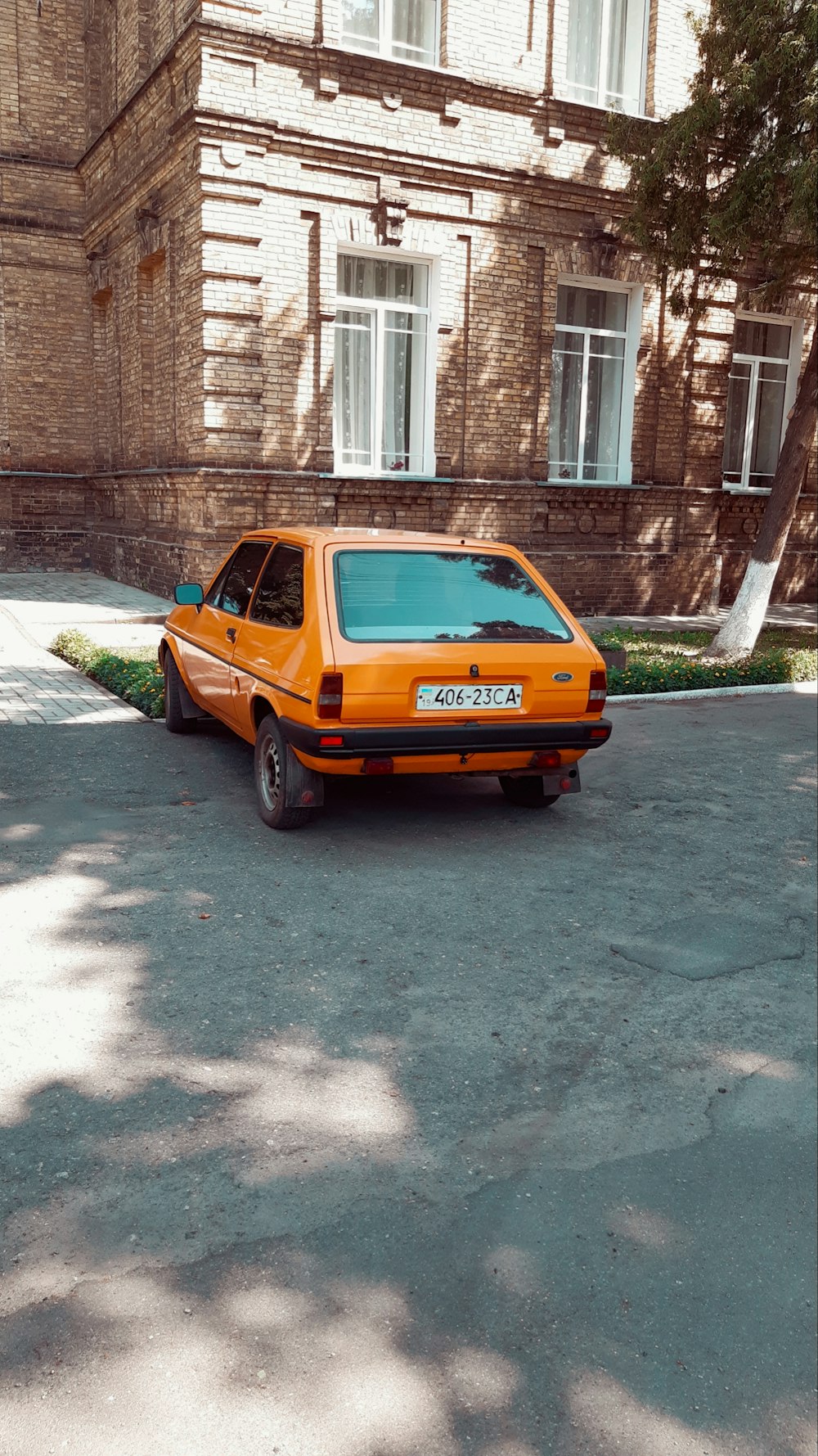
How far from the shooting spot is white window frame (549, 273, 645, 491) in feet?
53.4

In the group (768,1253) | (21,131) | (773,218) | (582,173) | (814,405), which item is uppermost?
(21,131)

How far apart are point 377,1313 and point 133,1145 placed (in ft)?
3.13

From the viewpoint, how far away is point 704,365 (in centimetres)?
1694

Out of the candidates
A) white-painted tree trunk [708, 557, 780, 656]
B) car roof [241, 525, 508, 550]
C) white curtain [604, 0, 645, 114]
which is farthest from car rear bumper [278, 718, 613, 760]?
white curtain [604, 0, 645, 114]

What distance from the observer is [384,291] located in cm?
1502

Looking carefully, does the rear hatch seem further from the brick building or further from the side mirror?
the brick building

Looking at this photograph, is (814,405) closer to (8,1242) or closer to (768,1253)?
(768,1253)

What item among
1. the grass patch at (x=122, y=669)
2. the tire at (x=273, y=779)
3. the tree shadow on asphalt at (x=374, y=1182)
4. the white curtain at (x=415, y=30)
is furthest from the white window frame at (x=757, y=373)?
the tree shadow on asphalt at (x=374, y=1182)

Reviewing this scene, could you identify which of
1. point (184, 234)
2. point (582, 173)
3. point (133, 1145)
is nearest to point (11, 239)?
point (184, 234)

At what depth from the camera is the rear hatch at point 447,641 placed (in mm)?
5949

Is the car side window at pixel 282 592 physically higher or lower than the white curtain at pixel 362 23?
lower

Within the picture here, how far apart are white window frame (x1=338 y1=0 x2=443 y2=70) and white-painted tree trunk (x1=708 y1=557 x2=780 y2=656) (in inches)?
285

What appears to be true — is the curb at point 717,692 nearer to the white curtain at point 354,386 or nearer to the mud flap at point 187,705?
the mud flap at point 187,705

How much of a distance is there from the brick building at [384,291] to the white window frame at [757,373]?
0.06 meters
